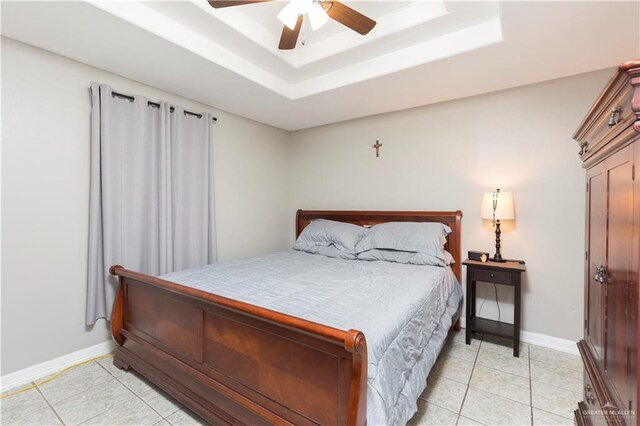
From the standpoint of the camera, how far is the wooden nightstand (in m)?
2.40

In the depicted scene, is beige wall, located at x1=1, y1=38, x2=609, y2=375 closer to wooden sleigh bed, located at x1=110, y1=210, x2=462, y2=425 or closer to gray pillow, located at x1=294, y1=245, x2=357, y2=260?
wooden sleigh bed, located at x1=110, y1=210, x2=462, y2=425

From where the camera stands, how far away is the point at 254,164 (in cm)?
377

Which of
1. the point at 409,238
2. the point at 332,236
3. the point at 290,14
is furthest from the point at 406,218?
the point at 290,14

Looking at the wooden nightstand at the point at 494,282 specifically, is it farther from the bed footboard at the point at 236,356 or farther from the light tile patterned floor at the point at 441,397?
the bed footboard at the point at 236,356

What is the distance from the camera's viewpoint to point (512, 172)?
2.71m

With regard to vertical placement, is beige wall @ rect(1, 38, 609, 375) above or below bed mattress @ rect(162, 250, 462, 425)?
above

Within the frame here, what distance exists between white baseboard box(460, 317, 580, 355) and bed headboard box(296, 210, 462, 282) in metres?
0.70

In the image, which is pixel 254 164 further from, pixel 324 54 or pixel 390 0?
pixel 390 0

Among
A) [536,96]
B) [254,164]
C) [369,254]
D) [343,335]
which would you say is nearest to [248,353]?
[343,335]

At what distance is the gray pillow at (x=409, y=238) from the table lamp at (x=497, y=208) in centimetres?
41

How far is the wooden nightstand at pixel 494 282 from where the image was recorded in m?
2.40

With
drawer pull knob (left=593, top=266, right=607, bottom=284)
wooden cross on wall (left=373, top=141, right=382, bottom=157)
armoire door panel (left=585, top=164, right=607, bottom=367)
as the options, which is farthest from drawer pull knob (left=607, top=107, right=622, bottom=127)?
wooden cross on wall (left=373, top=141, right=382, bottom=157)

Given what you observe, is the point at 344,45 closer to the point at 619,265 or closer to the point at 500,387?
the point at 619,265

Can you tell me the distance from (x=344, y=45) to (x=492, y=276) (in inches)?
89.6
